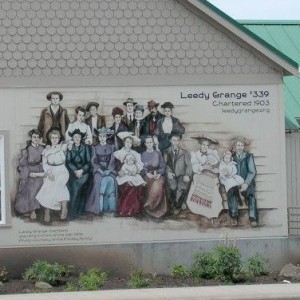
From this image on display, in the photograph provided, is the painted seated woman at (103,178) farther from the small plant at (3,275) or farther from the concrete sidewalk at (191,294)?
the concrete sidewalk at (191,294)

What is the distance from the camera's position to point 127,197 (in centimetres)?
1720

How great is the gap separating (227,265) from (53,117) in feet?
15.5

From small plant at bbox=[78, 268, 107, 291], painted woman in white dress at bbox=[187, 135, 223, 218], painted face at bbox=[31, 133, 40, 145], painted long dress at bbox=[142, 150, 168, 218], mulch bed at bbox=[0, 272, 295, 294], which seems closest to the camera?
small plant at bbox=[78, 268, 107, 291]

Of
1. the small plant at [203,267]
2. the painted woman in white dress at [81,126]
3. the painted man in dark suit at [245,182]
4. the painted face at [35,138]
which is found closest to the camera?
the small plant at [203,267]

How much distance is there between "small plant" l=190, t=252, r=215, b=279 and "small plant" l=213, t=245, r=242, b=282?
0.15 metres

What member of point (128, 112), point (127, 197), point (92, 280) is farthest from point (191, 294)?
point (128, 112)

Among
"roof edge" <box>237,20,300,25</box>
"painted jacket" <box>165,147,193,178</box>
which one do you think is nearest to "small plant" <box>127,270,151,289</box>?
"painted jacket" <box>165,147,193,178</box>

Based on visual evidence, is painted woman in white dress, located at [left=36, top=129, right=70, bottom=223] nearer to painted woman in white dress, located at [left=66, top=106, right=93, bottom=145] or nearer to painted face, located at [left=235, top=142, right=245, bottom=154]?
painted woman in white dress, located at [left=66, top=106, right=93, bottom=145]

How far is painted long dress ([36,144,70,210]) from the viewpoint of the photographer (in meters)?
17.0

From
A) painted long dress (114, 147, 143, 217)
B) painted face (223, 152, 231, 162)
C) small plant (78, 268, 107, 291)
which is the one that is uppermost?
painted face (223, 152, 231, 162)

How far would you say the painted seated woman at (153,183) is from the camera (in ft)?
56.6

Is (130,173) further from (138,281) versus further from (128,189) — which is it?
(138,281)

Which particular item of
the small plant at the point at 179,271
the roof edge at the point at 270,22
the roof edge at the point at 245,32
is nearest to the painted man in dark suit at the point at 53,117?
the roof edge at the point at 245,32

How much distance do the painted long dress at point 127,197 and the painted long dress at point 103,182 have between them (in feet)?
0.36
